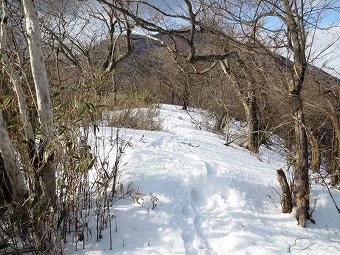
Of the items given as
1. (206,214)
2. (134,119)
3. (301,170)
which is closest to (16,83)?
(206,214)

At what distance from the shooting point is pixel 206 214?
2.87 meters

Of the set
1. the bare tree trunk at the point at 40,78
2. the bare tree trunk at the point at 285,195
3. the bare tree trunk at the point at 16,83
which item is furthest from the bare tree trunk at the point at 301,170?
the bare tree trunk at the point at 16,83

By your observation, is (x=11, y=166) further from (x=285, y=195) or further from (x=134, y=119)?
(x=134, y=119)

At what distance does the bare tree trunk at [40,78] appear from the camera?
2.09m

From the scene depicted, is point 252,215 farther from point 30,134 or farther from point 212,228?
point 30,134

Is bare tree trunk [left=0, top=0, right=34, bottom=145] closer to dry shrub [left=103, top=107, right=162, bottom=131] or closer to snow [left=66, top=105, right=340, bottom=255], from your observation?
snow [left=66, top=105, right=340, bottom=255]

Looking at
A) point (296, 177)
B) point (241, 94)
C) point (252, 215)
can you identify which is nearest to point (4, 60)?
point (252, 215)

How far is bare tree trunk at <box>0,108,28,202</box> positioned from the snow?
52 cm

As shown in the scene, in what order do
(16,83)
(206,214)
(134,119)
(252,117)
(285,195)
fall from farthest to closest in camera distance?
(252,117), (134,119), (285,195), (206,214), (16,83)

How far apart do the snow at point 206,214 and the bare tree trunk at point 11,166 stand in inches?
20.6

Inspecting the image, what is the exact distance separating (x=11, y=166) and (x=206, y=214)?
1.68 metres

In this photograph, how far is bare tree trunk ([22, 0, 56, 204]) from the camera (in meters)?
2.09

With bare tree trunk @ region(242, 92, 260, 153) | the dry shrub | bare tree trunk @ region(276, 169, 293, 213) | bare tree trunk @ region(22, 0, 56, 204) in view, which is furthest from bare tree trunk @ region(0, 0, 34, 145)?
bare tree trunk @ region(242, 92, 260, 153)

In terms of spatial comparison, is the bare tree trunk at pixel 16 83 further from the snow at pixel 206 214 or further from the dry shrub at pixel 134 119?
the dry shrub at pixel 134 119
